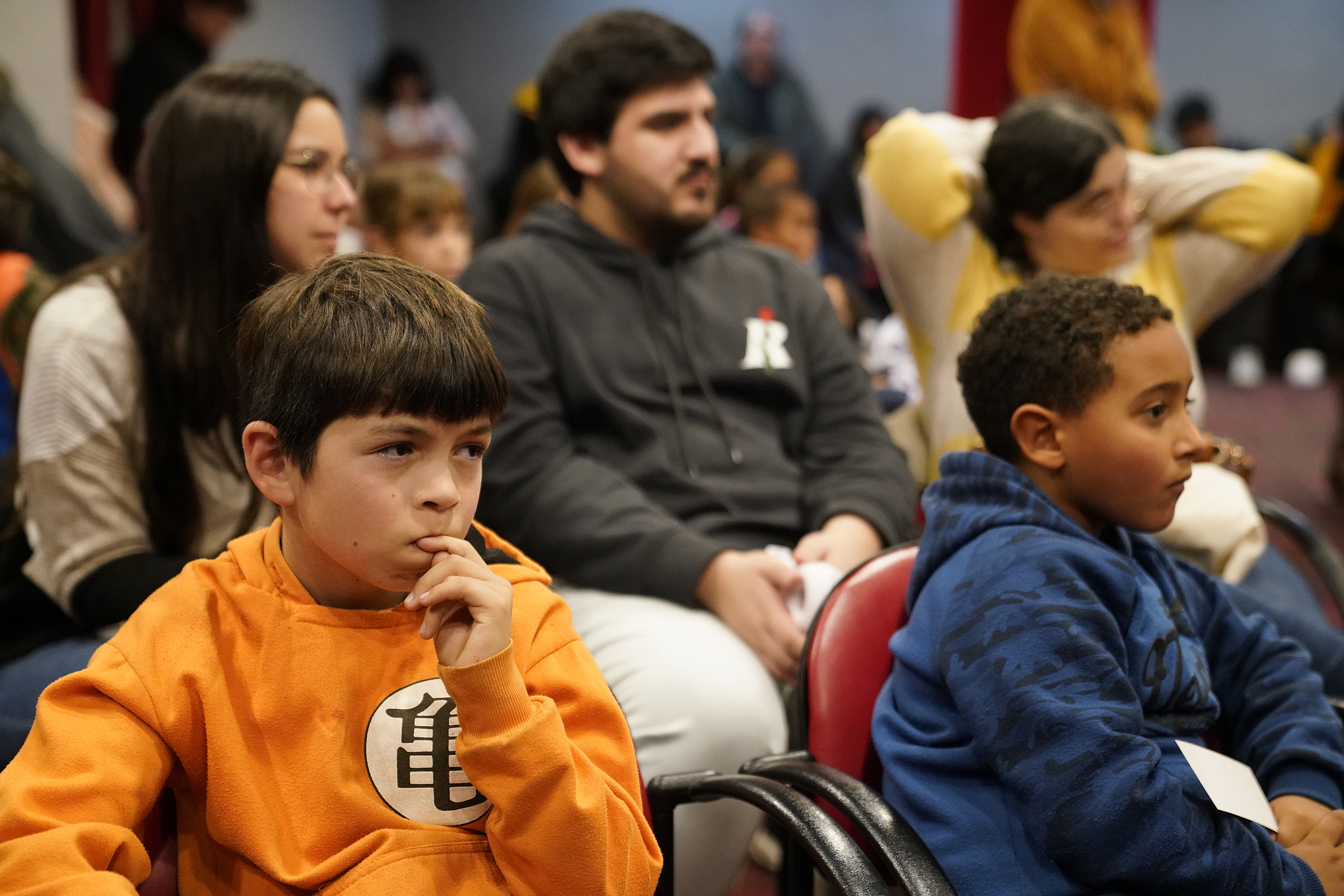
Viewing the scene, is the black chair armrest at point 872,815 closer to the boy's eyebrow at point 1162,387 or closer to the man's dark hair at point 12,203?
the boy's eyebrow at point 1162,387

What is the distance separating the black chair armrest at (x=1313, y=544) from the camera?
212cm

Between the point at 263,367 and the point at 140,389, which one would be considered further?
the point at 140,389

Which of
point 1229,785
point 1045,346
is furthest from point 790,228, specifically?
point 1229,785

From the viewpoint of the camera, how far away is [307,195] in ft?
5.83

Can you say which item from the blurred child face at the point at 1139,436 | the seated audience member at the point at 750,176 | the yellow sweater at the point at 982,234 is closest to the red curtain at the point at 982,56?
the seated audience member at the point at 750,176

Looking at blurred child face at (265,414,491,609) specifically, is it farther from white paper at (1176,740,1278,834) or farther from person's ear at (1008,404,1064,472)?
white paper at (1176,740,1278,834)

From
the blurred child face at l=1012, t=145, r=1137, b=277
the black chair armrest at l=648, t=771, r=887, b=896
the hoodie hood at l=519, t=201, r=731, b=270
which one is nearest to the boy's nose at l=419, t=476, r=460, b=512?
the black chair armrest at l=648, t=771, r=887, b=896

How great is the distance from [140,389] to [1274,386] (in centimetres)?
759

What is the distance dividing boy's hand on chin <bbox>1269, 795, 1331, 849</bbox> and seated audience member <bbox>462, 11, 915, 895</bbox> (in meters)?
0.68

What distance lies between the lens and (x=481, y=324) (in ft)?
4.07

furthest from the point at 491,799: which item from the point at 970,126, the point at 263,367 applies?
the point at 970,126

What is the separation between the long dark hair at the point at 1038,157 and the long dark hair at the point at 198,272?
128 centimetres

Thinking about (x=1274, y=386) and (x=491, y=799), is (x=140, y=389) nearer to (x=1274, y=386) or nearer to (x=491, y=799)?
(x=491, y=799)

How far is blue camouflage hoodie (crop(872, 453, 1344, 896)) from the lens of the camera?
3.99 feet
